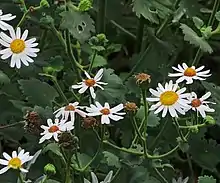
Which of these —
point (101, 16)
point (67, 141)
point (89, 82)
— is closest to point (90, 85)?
point (89, 82)

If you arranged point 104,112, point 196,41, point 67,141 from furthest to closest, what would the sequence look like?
1. point 196,41
2. point 104,112
3. point 67,141

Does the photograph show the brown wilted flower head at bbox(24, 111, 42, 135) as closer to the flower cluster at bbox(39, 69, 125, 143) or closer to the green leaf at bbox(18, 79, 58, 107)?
the flower cluster at bbox(39, 69, 125, 143)

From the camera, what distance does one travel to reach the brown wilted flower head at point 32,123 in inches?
48.3

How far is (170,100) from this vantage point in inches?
50.4

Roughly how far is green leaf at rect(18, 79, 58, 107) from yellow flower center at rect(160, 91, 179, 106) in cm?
27

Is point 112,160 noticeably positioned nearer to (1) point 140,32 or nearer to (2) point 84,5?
(2) point 84,5

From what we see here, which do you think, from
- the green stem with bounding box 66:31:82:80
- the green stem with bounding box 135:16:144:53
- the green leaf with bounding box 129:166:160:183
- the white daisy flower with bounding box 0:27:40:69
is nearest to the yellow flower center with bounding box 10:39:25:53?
the white daisy flower with bounding box 0:27:40:69

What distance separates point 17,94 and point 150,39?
342mm

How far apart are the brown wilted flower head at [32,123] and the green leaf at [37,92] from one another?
20 cm

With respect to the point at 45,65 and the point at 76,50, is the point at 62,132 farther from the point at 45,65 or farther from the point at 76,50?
the point at 76,50

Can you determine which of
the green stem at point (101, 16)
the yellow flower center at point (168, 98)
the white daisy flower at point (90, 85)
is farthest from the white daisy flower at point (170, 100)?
the green stem at point (101, 16)

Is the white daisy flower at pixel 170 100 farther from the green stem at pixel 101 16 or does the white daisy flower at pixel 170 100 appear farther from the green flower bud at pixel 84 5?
the green stem at pixel 101 16

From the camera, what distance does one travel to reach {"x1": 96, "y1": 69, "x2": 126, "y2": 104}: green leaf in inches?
55.1

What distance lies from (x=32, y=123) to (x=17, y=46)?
0.20 meters
